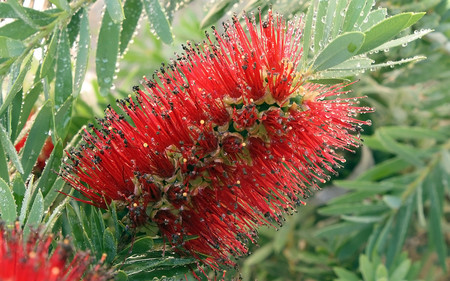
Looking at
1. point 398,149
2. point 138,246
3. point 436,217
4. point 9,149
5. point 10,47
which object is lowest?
point 436,217

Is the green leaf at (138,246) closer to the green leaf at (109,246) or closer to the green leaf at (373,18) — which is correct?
the green leaf at (109,246)

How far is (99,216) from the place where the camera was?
922 millimetres

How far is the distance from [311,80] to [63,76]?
452 millimetres

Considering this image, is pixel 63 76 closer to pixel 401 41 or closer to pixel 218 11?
pixel 218 11

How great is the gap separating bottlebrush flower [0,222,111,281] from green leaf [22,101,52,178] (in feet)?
0.90

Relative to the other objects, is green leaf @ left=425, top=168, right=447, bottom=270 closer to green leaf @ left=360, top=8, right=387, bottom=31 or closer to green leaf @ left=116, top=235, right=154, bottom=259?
green leaf @ left=360, top=8, right=387, bottom=31

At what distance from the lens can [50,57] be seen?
1053 mm

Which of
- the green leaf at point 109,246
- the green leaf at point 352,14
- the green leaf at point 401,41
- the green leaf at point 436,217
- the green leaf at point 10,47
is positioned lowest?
the green leaf at point 436,217

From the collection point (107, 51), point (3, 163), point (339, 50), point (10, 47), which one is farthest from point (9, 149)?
point (339, 50)

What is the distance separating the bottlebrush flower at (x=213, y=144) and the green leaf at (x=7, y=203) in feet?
0.45

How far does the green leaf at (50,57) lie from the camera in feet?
3.42

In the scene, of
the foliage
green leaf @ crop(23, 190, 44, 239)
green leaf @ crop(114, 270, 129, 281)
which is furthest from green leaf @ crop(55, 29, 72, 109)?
green leaf @ crop(114, 270, 129, 281)

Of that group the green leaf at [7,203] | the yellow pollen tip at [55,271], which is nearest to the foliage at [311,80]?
the green leaf at [7,203]

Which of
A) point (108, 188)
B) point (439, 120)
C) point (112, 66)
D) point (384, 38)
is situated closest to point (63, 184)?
point (108, 188)
